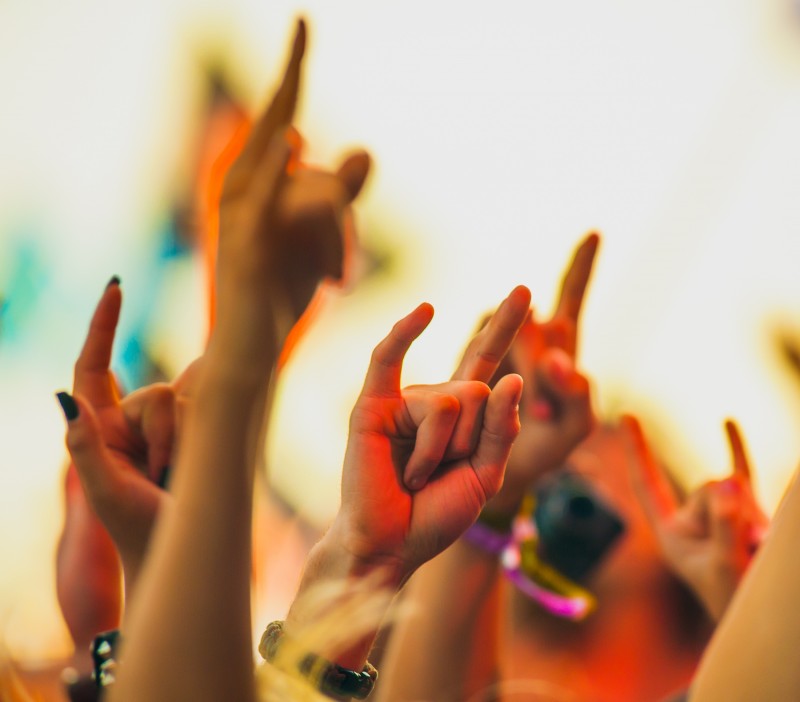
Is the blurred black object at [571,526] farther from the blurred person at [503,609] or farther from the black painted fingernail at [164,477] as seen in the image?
the black painted fingernail at [164,477]

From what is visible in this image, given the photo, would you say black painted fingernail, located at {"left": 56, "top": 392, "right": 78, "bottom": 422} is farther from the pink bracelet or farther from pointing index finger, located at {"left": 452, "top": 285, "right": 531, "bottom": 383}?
the pink bracelet

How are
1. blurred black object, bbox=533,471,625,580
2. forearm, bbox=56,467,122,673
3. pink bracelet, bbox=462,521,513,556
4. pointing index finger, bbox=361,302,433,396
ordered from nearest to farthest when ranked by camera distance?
1. pointing index finger, bbox=361,302,433,396
2. forearm, bbox=56,467,122,673
3. pink bracelet, bbox=462,521,513,556
4. blurred black object, bbox=533,471,625,580

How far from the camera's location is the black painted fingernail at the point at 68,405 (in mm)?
545

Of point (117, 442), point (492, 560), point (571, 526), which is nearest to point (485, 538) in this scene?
point (492, 560)

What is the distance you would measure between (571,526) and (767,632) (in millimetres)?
929

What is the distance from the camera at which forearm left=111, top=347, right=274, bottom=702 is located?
45 centimetres

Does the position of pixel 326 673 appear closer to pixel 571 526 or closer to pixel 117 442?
pixel 117 442

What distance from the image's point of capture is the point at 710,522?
0.92 m

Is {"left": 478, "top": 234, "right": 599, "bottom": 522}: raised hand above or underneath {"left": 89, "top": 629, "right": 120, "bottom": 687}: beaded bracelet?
above

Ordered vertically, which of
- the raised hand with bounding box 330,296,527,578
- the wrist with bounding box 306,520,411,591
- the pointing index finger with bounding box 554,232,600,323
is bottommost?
the wrist with bounding box 306,520,411,591

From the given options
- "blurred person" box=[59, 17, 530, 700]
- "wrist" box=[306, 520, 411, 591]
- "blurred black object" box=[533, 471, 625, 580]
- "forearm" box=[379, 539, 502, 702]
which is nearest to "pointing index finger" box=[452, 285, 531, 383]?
"blurred person" box=[59, 17, 530, 700]

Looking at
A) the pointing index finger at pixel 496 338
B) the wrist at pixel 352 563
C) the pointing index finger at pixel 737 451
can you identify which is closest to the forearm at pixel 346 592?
the wrist at pixel 352 563

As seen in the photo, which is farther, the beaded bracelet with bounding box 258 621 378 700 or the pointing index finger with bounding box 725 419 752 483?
the pointing index finger with bounding box 725 419 752 483

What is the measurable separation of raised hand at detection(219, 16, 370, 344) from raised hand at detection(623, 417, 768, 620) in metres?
0.50
